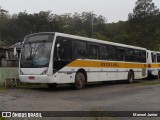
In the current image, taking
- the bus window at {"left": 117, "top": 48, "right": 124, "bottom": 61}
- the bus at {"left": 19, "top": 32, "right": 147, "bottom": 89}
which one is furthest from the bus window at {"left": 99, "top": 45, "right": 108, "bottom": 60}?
the bus window at {"left": 117, "top": 48, "right": 124, "bottom": 61}

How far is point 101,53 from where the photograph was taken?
71.9 ft

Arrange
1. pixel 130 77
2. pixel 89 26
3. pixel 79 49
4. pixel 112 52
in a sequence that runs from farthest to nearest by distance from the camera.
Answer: pixel 89 26 < pixel 130 77 < pixel 112 52 < pixel 79 49

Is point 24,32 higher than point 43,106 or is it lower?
higher

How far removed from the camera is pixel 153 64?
33.1 metres

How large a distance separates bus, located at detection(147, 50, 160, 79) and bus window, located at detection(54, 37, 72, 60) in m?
14.8

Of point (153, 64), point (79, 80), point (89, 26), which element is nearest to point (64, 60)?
point (79, 80)

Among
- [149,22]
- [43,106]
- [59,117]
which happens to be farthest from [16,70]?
[149,22]

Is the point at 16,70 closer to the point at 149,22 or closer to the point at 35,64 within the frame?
the point at 35,64

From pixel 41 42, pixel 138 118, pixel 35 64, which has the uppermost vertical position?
pixel 41 42

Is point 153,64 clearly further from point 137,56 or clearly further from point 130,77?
point 130,77

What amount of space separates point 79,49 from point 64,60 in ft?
5.97

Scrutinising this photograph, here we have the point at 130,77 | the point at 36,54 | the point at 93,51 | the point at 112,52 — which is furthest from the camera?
the point at 130,77

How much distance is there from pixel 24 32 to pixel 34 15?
5.08m

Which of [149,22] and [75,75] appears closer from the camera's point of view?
A: [75,75]
